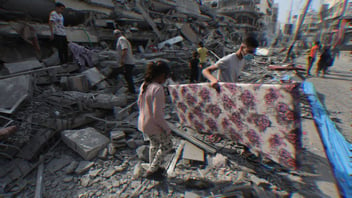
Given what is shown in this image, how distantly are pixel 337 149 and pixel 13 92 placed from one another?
247 inches

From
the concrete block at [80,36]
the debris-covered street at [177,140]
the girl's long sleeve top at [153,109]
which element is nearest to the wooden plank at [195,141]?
the debris-covered street at [177,140]

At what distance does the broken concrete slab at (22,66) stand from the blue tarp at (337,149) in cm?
741

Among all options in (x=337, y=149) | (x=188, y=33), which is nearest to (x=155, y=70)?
(x=337, y=149)

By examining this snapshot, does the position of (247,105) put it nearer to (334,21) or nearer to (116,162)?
(116,162)

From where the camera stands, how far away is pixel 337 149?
3.06m

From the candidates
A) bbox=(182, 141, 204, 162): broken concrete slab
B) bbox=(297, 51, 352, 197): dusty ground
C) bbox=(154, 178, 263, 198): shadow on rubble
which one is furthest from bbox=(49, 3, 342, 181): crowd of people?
bbox=(297, 51, 352, 197): dusty ground

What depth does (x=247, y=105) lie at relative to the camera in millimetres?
2316

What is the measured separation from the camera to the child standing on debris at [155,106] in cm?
203

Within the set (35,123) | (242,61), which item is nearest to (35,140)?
(35,123)

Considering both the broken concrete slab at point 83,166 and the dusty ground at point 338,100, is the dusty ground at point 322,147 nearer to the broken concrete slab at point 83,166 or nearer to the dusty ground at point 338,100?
the dusty ground at point 338,100

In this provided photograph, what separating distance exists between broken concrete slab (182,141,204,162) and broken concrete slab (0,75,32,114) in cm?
327

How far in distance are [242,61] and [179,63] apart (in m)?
5.61

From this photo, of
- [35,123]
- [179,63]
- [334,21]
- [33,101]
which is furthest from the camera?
[334,21]

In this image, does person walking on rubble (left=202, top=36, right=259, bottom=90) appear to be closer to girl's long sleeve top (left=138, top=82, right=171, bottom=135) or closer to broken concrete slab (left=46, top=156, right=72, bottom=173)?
girl's long sleeve top (left=138, top=82, right=171, bottom=135)
